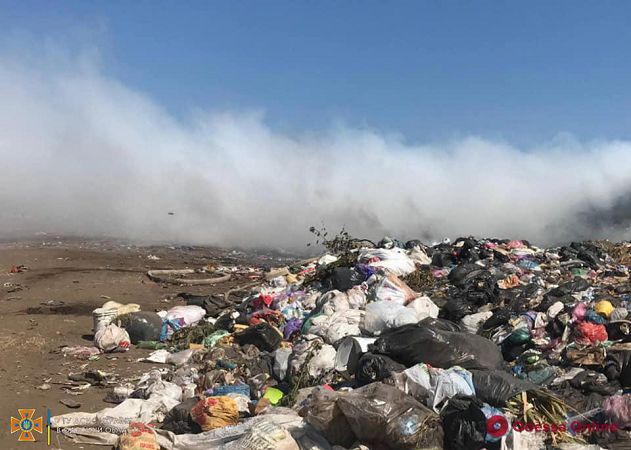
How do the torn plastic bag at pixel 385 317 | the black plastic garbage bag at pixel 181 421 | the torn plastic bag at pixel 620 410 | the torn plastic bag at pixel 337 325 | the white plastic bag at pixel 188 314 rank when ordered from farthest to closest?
the white plastic bag at pixel 188 314, the torn plastic bag at pixel 337 325, the torn plastic bag at pixel 385 317, the black plastic garbage bag at pixel 181 421, the torn plastic bag at pixel 620 410

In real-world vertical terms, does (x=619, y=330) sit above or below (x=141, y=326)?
above

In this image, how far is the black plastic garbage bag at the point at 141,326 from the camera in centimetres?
628

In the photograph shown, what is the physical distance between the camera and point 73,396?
4.35 meters

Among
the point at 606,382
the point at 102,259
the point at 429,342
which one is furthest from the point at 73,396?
the point at 102,259

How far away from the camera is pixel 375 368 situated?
12.5 ft

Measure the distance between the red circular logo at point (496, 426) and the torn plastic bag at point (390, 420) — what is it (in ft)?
0.88

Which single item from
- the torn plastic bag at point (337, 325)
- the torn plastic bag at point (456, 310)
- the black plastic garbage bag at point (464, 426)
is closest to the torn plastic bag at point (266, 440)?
the black plastic garbage bag at point (464, 426)

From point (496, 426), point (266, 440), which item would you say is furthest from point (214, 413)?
point (496, 426)

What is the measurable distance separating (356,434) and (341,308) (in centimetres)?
298

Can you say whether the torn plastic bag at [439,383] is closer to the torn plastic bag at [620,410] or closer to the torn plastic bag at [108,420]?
the torn plastic bag at [620,410]

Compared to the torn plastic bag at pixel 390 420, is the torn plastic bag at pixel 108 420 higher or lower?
lower

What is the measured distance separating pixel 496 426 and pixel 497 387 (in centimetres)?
Result: 44

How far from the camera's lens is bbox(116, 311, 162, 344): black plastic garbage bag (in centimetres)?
628

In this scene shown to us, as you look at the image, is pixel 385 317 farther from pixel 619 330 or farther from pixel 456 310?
pixel 619 330
